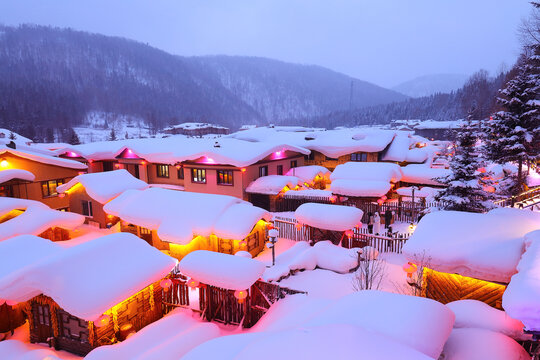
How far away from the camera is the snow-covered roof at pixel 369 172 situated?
23.4 m

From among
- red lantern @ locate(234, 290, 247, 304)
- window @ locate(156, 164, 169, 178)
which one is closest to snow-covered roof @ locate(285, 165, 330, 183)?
window @ locate(156, 164, 169, 178)

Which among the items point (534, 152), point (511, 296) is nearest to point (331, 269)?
point (511, 296)

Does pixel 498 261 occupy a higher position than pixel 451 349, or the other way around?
pixel 498 261

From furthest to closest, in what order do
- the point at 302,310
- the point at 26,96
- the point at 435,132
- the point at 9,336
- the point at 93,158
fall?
the point at 26,96 → the point at 435,132 → the point at 93,158 → the point at 9,336 → the point at 302,310

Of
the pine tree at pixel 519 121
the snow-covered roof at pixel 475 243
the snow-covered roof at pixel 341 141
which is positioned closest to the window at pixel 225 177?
the snow-covered roof at pixel 341 141

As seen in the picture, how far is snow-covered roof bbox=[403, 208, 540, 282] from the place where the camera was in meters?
8.68

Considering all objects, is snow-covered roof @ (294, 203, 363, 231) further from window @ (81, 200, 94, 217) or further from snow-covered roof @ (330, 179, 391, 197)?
window @ (81, 200, 94, 217)

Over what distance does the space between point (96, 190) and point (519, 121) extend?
91.0ft

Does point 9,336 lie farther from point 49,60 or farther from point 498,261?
point 49,60

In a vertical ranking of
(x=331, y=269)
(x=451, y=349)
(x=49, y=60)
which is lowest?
(x=331, y=269)

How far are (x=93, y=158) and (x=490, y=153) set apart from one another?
37572 mm

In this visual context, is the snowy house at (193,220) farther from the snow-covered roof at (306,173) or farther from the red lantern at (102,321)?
the snow-covered roof at (306,173)

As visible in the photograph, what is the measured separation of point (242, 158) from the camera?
25266 mm

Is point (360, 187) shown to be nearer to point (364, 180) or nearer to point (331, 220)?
point (364, 180)
